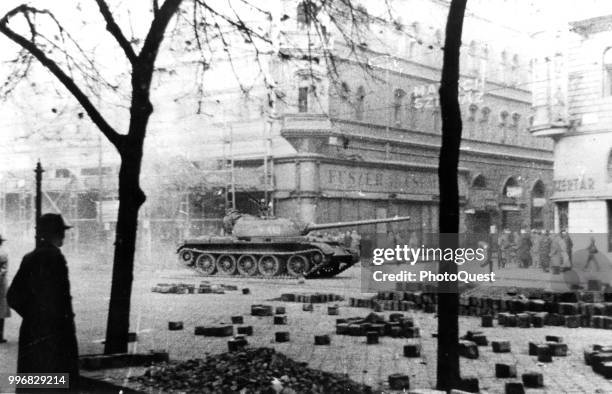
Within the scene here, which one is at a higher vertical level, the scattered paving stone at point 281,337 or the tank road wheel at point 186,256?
the tank road wheel at point 186,256

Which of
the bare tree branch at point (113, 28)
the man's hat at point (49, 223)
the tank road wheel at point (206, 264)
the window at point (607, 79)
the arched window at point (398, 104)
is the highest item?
the arched window at point (398, 104)

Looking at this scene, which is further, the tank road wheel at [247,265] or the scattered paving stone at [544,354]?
the tank road wheel at [247,265]

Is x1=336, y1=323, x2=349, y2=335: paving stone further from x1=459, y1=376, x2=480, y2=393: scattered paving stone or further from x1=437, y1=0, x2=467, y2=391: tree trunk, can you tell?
x1=437, y1=0, x2=467, y2=391: tree trunk

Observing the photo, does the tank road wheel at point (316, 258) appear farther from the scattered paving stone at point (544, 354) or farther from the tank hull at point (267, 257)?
the scattered paving stone at point (544, 354)

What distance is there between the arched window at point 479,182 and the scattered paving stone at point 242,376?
120 ft

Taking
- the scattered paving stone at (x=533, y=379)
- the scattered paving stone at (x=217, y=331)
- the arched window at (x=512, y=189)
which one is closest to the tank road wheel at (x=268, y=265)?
the scattered paving stone at (x=217, y=331)

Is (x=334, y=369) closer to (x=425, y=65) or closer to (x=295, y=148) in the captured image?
(x=295, y=148)

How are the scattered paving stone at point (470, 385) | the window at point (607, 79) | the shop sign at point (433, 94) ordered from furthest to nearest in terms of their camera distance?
the shop sign at point (433, 94) < the window at point (607, 79) < the scattered paving stone at point (470, 385)

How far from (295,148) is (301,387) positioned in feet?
91.6

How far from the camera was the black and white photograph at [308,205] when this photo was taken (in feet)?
22.5

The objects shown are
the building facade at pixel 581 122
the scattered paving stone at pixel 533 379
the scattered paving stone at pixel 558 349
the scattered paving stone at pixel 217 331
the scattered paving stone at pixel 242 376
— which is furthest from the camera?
the building facade at pixel 581 122

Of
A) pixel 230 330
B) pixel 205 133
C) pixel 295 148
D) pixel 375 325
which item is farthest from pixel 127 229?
pixel 205 133

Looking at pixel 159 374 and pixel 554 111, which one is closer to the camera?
pixel 159 374

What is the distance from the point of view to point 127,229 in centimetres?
843
